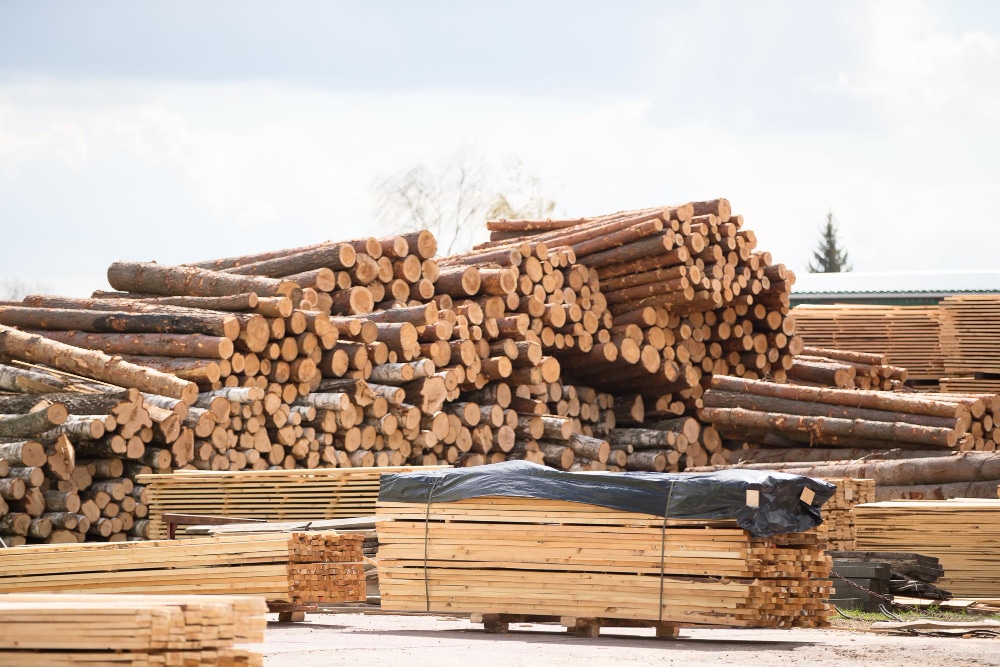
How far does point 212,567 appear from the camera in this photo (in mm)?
10391

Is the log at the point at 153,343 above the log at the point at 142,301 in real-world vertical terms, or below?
below

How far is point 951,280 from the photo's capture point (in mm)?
35375

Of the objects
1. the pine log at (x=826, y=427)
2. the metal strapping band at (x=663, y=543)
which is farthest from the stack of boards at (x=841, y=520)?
the pine log at (x=826, y=427)

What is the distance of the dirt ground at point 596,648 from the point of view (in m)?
8.02

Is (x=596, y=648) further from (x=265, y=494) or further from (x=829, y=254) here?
(x=829, y=254)

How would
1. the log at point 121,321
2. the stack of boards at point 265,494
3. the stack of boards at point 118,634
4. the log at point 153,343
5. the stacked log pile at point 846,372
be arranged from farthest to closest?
1. the stacked log pile at point 846,372
2. the log at point 121,321
3. the log at point 153,343
4. the stack of boards at point 265,494
5. the stack of boards at point 118,634

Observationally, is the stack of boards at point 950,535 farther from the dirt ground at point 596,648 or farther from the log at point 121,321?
the log at point 121,321

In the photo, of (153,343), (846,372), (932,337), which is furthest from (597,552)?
(932,337)

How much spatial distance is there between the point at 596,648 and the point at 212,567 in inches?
130

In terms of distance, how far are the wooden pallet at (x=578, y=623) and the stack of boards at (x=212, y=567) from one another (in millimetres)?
1234

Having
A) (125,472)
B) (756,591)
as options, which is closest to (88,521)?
(125,472)

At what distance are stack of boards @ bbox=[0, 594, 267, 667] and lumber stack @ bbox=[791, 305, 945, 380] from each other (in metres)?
20.3

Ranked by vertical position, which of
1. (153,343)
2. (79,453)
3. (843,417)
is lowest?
(79,453)

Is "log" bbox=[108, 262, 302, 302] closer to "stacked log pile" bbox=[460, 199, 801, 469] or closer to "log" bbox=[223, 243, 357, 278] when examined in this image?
"log" bbox=[223, 243, 357, 278]
